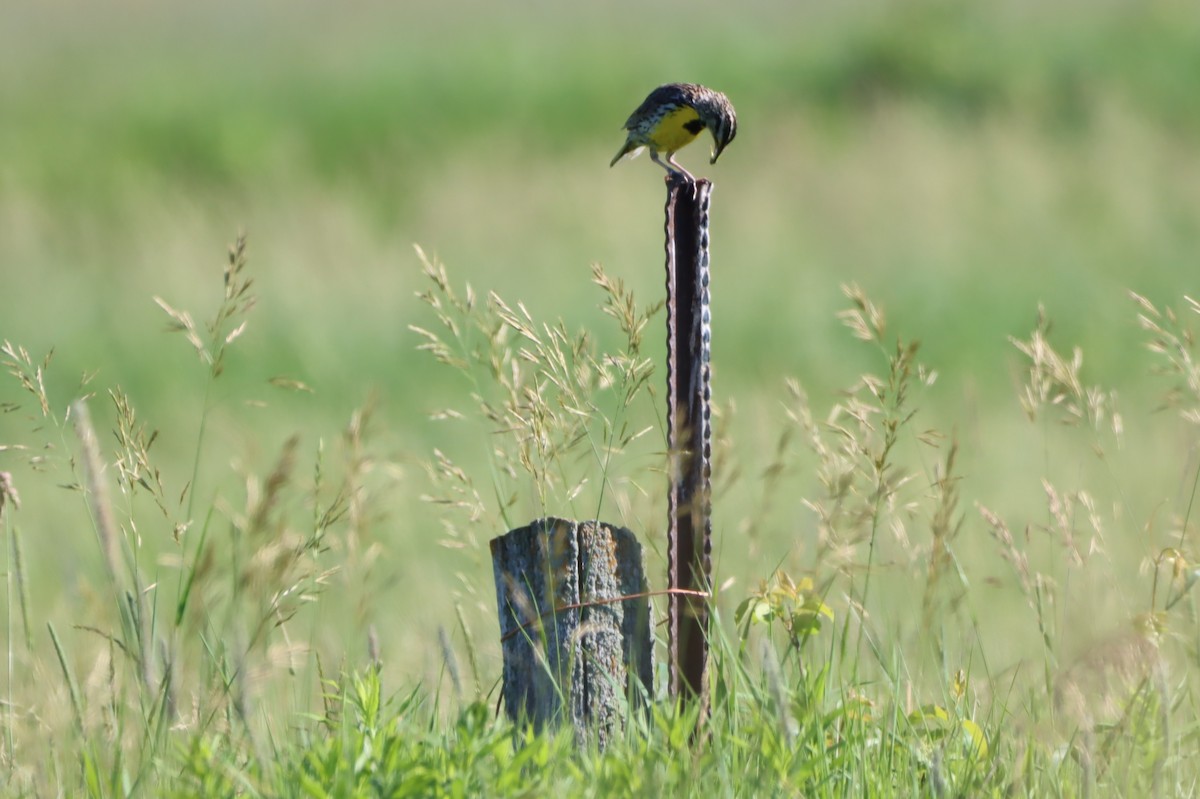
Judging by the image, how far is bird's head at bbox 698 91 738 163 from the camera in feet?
13.2

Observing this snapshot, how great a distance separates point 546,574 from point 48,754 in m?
0.91

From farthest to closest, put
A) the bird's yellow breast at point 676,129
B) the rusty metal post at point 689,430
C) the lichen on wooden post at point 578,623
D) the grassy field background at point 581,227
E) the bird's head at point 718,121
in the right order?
the grassy field background at point 581,227, the bird's yellow breast at point 676,129, the bird's head at point 718,121, the rusty metal post at point 689,430, the lichen on wooden post at point 578,623

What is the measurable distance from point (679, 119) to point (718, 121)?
8.7 inches

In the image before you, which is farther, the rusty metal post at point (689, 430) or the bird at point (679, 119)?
the bird at point (679, 119)

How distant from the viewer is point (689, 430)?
2518mm

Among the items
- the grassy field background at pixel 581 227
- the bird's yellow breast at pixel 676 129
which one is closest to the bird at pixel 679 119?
the bird's yellow breast at pixel 676 129

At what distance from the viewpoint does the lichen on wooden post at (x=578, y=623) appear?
8.09ft

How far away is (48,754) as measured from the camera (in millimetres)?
2607

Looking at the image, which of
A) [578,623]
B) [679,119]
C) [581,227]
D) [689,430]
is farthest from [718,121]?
[581,227]

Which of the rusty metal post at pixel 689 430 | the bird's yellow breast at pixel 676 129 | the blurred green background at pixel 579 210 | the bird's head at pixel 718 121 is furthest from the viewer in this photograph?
the blurred green background at pixel 579 210

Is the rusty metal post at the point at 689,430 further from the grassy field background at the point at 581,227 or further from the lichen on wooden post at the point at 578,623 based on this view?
the grassy field background at the point at 581,227

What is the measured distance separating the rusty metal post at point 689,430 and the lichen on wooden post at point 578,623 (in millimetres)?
76

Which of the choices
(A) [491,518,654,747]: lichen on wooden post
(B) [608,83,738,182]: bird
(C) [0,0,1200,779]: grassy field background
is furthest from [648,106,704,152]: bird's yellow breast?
(A) [491,518,654,747]: lichen on wooden post

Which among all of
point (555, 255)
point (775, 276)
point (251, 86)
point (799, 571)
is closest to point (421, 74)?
point (251, 86)
